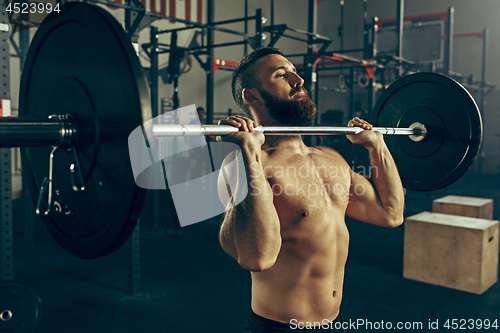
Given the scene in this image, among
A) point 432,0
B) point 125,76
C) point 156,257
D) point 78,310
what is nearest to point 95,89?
point 125,76

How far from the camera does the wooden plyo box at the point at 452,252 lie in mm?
2998

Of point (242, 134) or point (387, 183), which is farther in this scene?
point (387, 183)

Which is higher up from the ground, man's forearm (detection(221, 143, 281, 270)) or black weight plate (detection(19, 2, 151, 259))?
black weight plate (detection(19, 2, 151, 259))

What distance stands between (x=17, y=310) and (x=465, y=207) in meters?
3.76

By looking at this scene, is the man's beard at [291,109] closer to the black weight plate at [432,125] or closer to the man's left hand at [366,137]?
the man's left hand at [366,137]

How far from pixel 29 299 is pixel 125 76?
5.25ft

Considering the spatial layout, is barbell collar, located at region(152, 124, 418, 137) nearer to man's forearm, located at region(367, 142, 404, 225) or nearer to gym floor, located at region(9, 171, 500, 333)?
man's forearm, located at region(367, 142, 404, 225)

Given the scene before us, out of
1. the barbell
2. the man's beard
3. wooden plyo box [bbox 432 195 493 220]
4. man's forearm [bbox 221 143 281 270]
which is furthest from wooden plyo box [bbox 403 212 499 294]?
the barbell

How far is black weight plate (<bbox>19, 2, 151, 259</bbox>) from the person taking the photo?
69 centimetres

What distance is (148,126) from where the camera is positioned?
0.66 m

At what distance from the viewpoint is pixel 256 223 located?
112 cm

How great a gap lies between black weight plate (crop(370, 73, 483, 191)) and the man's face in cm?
54

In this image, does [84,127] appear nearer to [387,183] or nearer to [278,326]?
[278,326]

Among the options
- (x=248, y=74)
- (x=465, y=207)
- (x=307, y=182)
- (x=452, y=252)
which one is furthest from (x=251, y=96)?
(x=465, y=207)
